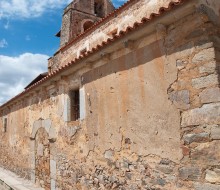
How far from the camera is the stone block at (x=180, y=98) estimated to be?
3.54m

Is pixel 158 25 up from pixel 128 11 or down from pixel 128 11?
down

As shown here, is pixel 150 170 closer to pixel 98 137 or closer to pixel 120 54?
pixel 98 137

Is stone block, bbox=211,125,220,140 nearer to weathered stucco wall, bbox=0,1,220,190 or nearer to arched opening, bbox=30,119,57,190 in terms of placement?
weathered stucco wall, bbox=0,1,220,190

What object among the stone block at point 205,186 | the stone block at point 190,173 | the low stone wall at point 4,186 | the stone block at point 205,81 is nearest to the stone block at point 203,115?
the stone block at point 205,81

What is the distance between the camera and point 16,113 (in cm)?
1080

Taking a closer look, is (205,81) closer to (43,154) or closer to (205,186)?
(205,186)

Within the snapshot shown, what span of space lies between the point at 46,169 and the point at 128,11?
6838 mm

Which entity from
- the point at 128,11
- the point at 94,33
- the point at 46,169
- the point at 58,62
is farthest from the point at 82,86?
the point at 58,62

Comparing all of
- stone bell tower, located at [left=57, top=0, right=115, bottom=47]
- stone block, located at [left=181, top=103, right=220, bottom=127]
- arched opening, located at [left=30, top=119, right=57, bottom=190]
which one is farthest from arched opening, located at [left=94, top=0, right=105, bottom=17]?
stone block, located at [left=181, top=103, right=220, bottom=127]

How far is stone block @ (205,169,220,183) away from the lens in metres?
3.10

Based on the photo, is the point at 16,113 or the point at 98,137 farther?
the point at 16,113

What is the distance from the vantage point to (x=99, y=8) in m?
16.6

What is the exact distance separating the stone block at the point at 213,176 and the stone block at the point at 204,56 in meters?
1.42

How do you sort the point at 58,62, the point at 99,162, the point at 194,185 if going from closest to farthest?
the point at 194,185
the point at 99,162
the point at 58,62
